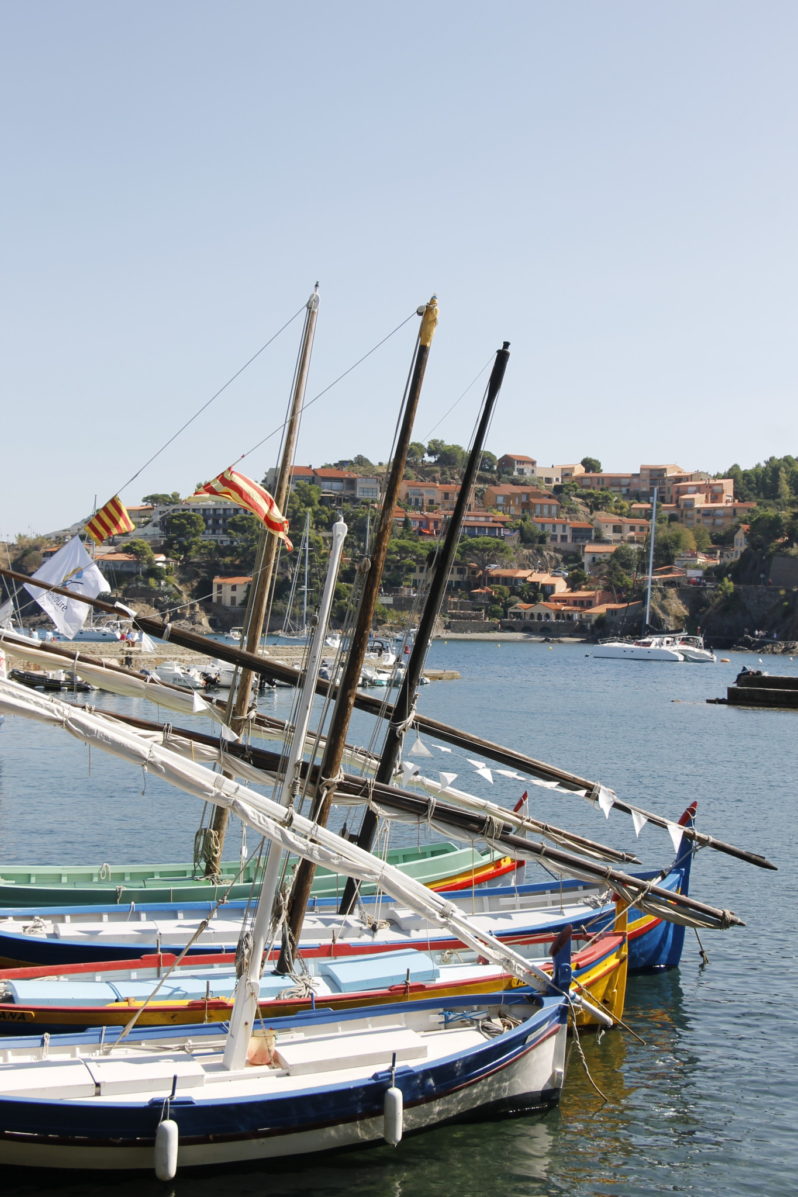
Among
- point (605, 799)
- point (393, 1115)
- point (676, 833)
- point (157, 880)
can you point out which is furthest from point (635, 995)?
point (393, 1115)

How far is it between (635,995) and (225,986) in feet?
30.9

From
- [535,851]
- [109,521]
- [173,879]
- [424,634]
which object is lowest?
[173,879]

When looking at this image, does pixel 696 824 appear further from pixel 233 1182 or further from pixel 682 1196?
pixel 233 1182

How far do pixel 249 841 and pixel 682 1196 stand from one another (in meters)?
21.5

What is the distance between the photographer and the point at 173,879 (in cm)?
2436

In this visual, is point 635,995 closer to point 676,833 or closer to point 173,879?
point 676,833

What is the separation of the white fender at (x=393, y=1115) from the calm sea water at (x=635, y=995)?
2.50ft

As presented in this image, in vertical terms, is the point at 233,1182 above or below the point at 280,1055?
below

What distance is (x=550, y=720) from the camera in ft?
262

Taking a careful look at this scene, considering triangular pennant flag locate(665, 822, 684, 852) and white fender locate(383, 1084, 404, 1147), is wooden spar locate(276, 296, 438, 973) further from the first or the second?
triangular pennant flag locate(665, 822, 684, 852)

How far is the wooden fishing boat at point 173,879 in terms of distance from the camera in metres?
22.0

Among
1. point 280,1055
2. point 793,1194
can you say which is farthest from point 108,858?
point 793,1194

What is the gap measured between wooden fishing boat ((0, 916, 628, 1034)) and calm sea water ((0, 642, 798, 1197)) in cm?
174

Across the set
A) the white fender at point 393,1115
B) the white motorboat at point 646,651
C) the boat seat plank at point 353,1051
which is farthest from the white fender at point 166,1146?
the white motorboat at point 646,651
